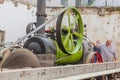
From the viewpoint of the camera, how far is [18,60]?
16.3 ft

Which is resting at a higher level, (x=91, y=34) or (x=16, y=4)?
(x=16, y=4)

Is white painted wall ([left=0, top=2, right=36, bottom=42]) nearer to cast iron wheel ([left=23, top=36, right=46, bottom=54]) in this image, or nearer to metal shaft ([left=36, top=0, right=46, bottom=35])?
metal shaft ([left=36, top=0, right=46, bottom=35])

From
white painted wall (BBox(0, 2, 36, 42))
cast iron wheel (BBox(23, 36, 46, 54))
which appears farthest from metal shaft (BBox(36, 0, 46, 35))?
white painted wall (BBox(0, 2, 36, 42))

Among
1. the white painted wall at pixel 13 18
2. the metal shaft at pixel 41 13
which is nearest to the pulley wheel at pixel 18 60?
the metal shaft at pixel 41 13

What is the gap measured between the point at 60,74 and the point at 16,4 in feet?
49.0

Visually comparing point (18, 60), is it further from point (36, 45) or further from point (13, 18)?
point (13, 18)

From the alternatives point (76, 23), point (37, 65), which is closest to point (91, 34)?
point (76, 23)

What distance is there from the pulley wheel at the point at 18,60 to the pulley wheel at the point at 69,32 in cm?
107

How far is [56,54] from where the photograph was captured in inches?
254

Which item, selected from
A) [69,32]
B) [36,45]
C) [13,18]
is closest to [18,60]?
[36,45]

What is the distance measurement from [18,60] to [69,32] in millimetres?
1850

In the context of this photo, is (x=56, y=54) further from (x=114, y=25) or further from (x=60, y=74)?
(x=114, y=25)

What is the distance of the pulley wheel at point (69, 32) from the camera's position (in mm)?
6057

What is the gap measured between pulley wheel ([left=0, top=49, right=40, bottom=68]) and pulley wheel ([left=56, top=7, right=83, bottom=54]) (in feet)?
3.51
